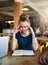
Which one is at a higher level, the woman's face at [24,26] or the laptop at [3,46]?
the woman's face at [24,26]

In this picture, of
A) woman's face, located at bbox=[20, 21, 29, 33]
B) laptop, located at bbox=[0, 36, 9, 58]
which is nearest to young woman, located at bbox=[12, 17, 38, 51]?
woman's face, located at bbox=[20, 21, 29, 33]

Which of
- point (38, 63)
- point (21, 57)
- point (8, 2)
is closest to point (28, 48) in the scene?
point (21, 57)

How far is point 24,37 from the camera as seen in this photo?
1696 millimetres

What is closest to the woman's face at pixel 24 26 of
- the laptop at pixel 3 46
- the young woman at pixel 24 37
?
the young woman at pixel 24 37

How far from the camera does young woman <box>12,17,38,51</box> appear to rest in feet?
5.48

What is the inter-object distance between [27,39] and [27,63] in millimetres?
557

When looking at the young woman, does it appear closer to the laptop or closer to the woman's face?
the woman's face

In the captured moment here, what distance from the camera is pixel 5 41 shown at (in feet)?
4.54

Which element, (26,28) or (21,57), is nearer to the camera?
(21,57)

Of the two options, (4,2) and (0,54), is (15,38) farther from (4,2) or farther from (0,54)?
(4,2)

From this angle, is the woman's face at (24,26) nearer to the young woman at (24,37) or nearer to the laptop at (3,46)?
the young woman at (24,37)

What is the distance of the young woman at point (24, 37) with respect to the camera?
167 cm

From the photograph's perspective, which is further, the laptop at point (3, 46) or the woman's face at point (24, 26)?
the woman's face at point (24, 26)

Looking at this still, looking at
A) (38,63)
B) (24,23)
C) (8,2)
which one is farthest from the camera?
(8,2)
